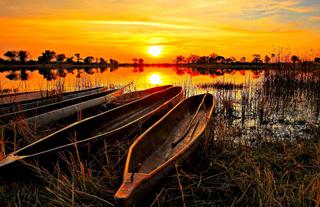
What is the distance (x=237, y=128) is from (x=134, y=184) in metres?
4.93

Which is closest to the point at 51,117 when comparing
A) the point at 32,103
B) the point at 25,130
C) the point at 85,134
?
the point at 25,130

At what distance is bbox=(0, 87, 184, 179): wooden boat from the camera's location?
112 inches

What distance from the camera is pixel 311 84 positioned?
11.1 m

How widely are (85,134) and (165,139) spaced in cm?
131

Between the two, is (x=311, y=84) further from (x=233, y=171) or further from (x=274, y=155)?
(x=233, y=171)

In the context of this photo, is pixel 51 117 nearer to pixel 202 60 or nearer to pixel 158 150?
pixel 158 150

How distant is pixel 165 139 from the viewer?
4.56 meters

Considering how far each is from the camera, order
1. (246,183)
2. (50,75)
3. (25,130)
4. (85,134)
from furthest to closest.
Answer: (50,75) < (25,130) < (85,134) < (246,183)

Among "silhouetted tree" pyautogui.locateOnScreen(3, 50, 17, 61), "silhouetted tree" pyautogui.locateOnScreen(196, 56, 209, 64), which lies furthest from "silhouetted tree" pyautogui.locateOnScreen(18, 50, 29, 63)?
"silhouetted tree" pyautogui.locateOnScreen(196, 56, 209, 64)

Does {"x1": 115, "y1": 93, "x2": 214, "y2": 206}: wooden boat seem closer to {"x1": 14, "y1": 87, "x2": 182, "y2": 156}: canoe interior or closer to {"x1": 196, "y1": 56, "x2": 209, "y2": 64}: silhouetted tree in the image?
{"x1": 14, "y1": 87, "x2": 182, "y2": 156}: canoe interior

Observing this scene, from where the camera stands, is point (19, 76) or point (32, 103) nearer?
point (32, 103)

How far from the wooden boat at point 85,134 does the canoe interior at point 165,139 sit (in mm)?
368

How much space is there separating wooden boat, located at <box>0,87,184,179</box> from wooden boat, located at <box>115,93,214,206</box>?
1.30ft

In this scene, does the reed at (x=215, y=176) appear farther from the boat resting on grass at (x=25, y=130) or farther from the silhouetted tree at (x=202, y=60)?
the silhouetted tree at (x=202, y=60)
